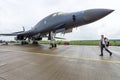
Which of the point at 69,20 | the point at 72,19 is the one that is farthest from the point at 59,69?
the point at 69,20

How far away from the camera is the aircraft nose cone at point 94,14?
20.5ft

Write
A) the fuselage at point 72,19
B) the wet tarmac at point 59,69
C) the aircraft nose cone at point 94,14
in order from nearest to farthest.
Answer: the wet tarmac at point 59,69 → the aircraft nose cone at point 94,14 → the fuselage at point 72,19

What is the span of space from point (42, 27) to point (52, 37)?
8.83ft

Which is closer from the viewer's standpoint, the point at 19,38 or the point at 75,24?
the point at 75,24

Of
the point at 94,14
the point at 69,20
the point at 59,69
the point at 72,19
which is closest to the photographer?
the point at 59,69

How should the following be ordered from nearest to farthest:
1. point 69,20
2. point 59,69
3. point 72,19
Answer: point 59,69 < point 72,19 < point 69,20

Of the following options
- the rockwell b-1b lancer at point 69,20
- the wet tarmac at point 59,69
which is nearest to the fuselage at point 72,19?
the rockwell b-1b lancer at point 69,20

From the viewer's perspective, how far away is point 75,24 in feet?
26.6

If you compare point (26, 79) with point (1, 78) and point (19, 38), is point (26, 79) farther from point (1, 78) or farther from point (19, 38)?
point (19, 38)

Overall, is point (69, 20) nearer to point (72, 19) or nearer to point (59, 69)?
point (72, 19)

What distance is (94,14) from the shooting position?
21.5 feet

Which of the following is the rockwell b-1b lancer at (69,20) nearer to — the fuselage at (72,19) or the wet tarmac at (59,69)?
the fuselage at (72,19)

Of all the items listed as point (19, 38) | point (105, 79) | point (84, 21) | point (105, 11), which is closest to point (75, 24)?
point (84, 21)

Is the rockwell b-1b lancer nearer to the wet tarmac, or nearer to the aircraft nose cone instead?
the aircraft nose cone
